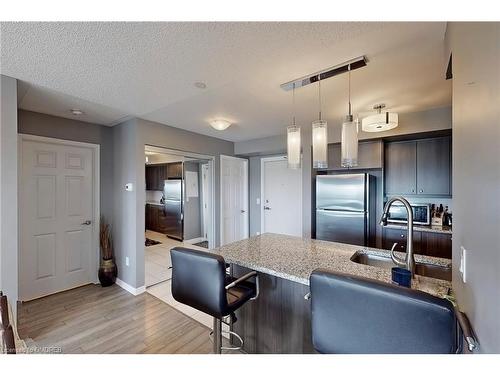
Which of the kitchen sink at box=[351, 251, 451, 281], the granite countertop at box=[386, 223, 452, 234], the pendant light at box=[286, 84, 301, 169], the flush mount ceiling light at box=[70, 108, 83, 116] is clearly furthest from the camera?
the granite countertop at box=[386, 223, 452, 234]

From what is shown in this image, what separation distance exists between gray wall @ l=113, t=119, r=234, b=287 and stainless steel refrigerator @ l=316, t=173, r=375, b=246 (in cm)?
236

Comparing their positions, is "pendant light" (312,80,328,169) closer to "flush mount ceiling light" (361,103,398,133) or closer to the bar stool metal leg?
"flush mount ceiling light" (361,103,398,133)

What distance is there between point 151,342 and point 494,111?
257 cm

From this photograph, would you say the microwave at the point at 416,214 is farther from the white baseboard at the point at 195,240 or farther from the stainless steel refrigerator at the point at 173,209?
the stainless steel refrigerator at the point at 173,209

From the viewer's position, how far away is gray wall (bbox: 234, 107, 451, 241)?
2.62 metres

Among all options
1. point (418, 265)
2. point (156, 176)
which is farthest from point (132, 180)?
point (156, 176)

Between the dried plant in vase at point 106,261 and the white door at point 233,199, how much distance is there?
1800mm

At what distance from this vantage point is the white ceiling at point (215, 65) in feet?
4.12

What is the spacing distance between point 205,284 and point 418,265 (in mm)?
1440

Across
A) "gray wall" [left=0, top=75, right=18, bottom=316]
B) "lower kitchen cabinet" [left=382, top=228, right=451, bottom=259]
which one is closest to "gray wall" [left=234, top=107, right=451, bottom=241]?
"lower kitchen cabinet" [left=382, top=228, right=451, bottom=259]

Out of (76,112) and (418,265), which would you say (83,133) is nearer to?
(76,112)

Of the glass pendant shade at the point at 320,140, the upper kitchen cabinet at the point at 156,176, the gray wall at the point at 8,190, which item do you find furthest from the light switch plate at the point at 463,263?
the upper kitchen cabinet at the point at 156,176
